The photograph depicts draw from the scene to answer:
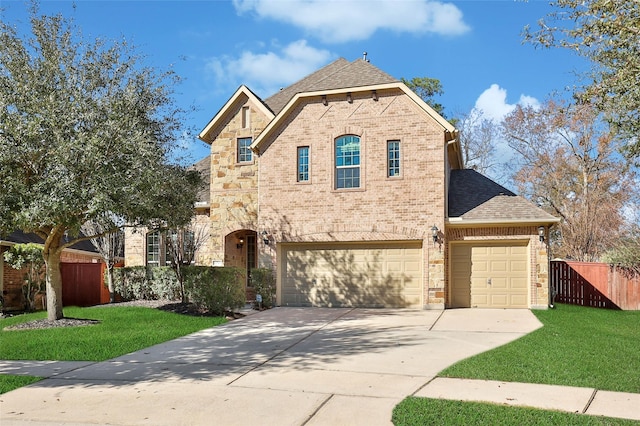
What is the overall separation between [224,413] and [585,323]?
36.8ft

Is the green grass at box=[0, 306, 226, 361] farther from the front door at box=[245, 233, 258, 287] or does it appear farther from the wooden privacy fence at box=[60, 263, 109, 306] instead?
the front door at box=[245, 233, 258, 287]

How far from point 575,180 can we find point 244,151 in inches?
796

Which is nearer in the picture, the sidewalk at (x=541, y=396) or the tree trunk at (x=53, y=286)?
the sidewalk at (x=541, y=396)

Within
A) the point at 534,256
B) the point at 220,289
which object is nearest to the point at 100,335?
the point at 220,289

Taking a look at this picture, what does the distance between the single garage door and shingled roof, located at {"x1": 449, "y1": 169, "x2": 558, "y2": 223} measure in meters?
0.89

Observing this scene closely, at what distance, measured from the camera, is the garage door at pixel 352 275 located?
17.7 m

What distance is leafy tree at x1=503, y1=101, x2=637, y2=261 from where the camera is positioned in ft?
99.2

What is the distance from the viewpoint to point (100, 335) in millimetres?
12852

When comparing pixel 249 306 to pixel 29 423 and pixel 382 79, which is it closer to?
pixel 382 79

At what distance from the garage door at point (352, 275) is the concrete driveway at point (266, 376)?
3157mm

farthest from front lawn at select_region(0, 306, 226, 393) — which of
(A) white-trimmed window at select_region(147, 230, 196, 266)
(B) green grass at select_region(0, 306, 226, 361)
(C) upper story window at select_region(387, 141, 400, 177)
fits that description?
(C) upper story window at select_region(387, 141, 400, 177)

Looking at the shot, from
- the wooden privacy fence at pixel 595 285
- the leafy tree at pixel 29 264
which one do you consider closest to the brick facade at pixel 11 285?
the leafy tree at pixel 29 264

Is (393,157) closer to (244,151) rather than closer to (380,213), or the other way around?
(380,213)

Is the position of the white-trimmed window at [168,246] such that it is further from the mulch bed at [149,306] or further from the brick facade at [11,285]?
the brick facade at [11,285]
